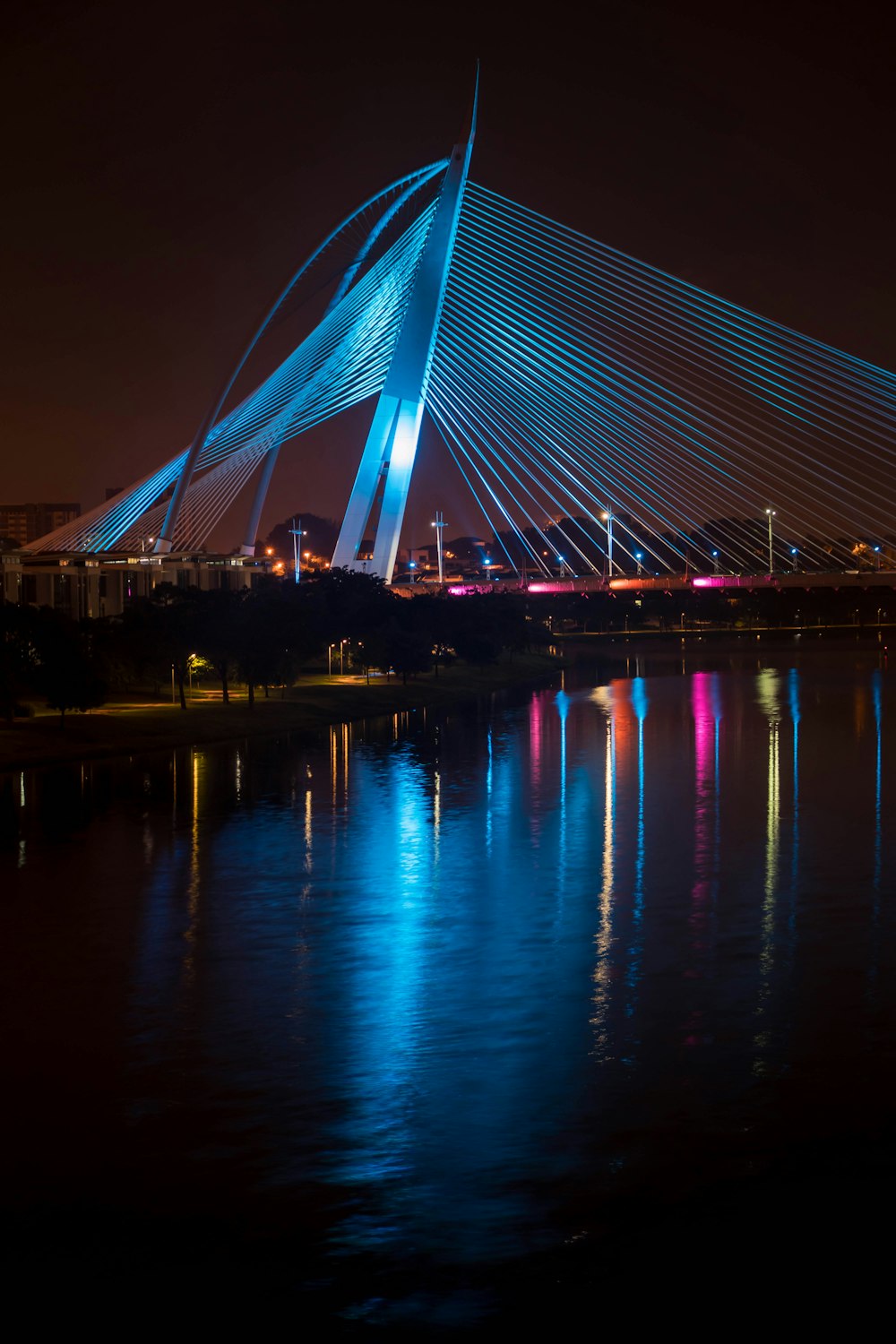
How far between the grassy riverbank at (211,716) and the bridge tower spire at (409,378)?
6.19 m

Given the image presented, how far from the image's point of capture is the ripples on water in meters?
7.48

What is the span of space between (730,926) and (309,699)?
29849mm

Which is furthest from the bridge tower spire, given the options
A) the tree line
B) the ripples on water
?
the ripples on water

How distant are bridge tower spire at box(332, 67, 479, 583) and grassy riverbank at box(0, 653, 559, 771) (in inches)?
Answer: 244

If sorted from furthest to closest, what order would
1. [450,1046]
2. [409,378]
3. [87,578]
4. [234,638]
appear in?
1. [87,578]
2. [409,378]
3. [234,638]
4. [450,1046]

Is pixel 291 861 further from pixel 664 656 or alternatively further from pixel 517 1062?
pixel 664 656

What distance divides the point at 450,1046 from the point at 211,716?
27421mm

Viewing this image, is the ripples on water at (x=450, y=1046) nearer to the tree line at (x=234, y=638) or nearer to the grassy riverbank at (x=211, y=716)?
the grassy riverbank at (x=211, y=716)

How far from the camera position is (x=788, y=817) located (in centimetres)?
2264

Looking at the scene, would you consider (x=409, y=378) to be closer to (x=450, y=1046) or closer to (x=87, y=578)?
(x=87, y=578)

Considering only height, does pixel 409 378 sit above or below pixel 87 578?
above

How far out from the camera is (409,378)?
160 feet

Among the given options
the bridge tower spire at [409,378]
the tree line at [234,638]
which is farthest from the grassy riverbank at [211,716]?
the bridge tower spire at [409,378]

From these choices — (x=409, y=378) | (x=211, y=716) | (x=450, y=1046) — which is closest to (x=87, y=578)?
(x=409, y=378)
